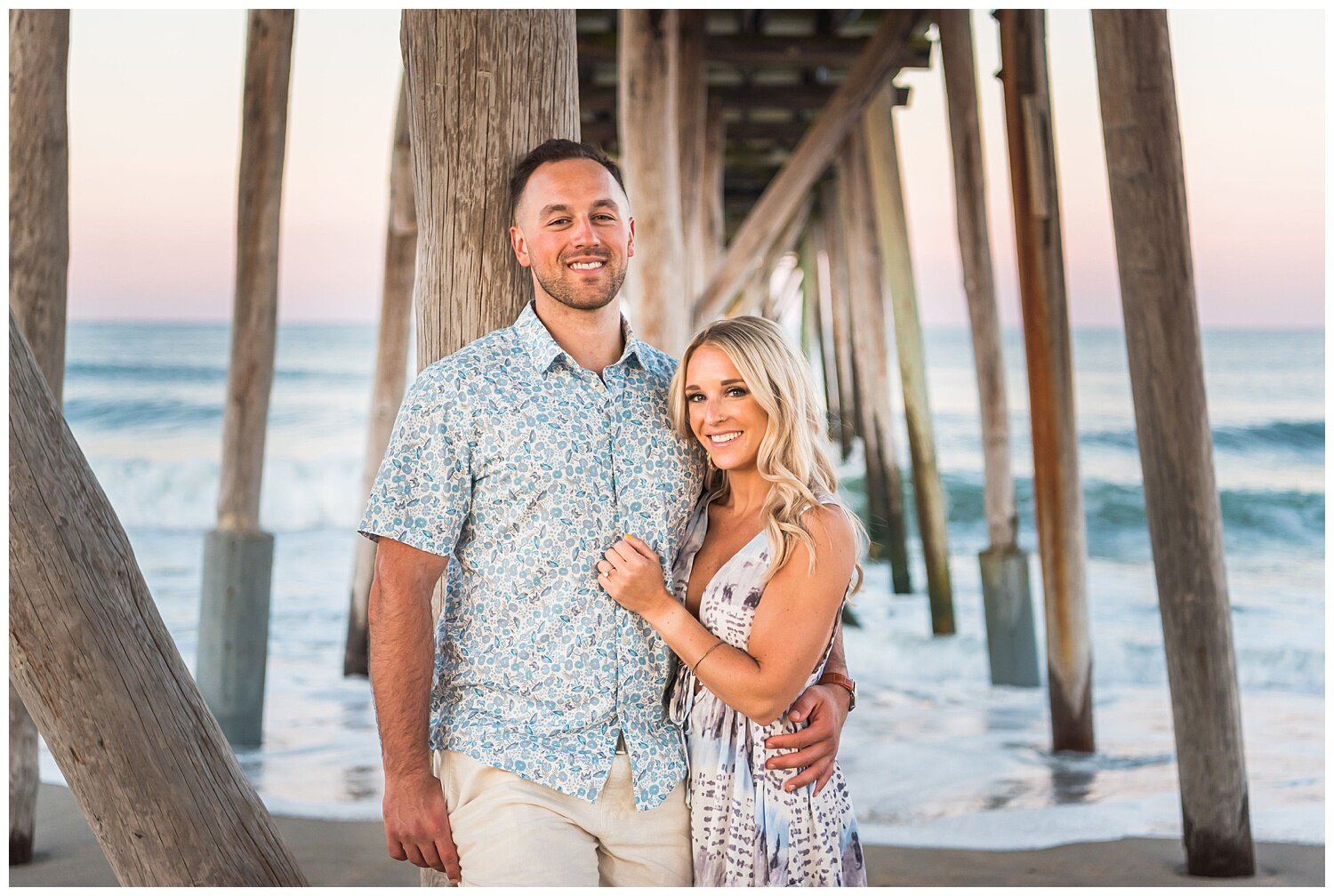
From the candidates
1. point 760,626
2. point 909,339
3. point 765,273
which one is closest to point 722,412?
point 760,626

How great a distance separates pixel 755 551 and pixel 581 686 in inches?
15.0

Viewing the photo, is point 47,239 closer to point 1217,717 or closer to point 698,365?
point 698,365

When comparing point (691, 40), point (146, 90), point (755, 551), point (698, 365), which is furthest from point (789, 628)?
point (146, 90)

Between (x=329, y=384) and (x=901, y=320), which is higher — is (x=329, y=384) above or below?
above

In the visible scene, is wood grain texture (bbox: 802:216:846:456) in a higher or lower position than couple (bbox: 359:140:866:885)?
higher

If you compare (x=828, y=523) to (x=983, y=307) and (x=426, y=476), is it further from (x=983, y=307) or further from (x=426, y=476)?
(x=983, y=307)

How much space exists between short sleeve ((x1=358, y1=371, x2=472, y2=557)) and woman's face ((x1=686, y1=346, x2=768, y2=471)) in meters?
0.42

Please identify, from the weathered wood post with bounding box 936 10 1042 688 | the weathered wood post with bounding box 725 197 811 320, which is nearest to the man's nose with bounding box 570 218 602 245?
the weathered wood post with bounding box 936 10 1042 688

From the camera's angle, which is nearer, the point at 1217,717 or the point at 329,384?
the point at 1217,717

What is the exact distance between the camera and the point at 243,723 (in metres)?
5.11

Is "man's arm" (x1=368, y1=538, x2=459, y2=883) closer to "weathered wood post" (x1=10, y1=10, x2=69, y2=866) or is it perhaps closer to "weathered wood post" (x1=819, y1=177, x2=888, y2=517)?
"weathered wood post" (x1=10, y1=10, x2=69, y2=866)

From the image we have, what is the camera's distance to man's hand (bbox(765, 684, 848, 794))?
2.11 m

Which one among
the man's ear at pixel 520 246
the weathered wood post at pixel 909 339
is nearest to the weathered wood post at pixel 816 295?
the weathered wood post at pixel 909 339

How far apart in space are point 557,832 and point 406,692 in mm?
333
